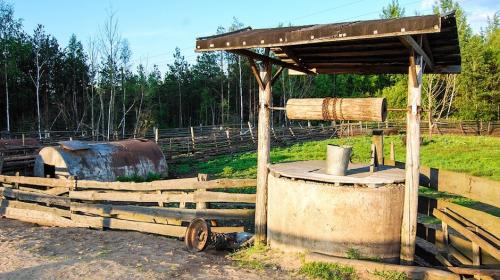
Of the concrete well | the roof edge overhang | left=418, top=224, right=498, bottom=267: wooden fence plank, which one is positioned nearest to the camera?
the roof edge overhang

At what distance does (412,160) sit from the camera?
621 cm

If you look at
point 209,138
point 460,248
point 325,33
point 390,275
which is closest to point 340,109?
point 325,33

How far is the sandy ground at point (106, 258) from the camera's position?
6.36 m

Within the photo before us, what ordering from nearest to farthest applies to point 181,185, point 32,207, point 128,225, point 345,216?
point 345,216 → point 181,185 → point 128,225 → point 32,207

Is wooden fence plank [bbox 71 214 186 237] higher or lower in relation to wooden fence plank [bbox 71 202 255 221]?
lower

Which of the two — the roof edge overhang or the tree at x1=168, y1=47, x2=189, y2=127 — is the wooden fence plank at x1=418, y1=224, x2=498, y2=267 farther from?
the tree at x1=168, y1=47, x2=189, y2=127

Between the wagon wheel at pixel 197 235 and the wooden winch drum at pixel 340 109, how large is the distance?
7.55 feet

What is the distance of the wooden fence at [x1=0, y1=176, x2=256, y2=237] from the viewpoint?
8336 millimetres

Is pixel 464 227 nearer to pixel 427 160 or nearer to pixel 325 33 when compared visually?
pixel 325 33

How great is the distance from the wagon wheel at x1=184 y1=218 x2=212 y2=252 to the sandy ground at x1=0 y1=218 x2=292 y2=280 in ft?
0.45

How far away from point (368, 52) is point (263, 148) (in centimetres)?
228

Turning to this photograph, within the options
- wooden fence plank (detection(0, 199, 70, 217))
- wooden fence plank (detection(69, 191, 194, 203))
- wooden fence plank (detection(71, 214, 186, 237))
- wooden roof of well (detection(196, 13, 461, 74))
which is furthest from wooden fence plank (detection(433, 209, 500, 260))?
wooden fence plank (detection(0, 199, 70, 217))

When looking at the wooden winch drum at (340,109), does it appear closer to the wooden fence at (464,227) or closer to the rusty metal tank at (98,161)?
the wooden fence at (464,227)

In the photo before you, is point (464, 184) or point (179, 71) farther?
point (179, 71)
